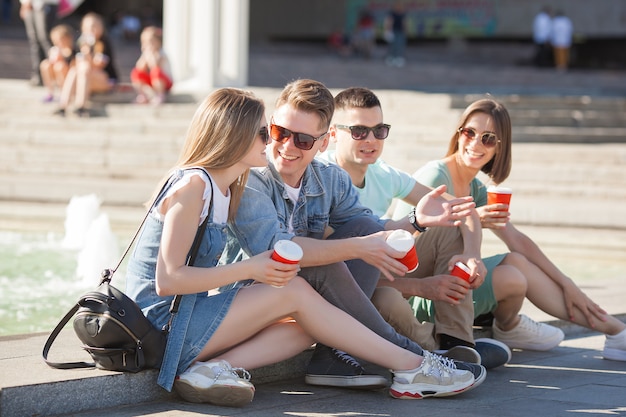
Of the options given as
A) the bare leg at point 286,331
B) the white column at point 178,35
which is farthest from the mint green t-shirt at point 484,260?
the white column at point 178,35

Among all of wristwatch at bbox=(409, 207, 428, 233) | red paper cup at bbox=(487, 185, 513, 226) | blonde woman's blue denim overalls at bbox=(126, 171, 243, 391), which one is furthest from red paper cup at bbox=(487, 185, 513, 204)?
blonde woman's blue denim overalls at bbox=(126, 171, 243, 391)

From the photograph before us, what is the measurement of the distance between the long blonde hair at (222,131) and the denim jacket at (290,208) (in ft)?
0.88

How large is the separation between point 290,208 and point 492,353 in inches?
43.8

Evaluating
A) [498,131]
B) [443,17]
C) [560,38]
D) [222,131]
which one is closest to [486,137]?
[498,131]

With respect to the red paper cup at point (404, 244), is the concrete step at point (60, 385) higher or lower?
lower

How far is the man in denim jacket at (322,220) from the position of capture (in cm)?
401

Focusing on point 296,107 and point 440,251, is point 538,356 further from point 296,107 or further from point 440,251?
point 296,107

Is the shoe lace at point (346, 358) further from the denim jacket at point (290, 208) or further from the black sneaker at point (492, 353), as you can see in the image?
the black sneaker at point (492, 353)

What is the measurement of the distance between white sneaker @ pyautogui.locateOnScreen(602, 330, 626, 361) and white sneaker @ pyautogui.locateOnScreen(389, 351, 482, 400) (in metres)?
1.14

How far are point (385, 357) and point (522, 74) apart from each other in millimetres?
23365

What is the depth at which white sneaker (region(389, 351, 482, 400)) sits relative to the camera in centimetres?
409

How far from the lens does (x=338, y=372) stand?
4.21 metres

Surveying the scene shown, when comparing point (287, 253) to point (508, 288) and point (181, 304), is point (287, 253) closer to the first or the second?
point (181, 304)

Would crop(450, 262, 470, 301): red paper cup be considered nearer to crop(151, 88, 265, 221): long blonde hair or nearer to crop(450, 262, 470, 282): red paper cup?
crop(450, 262, 470, 282): red paper cup
